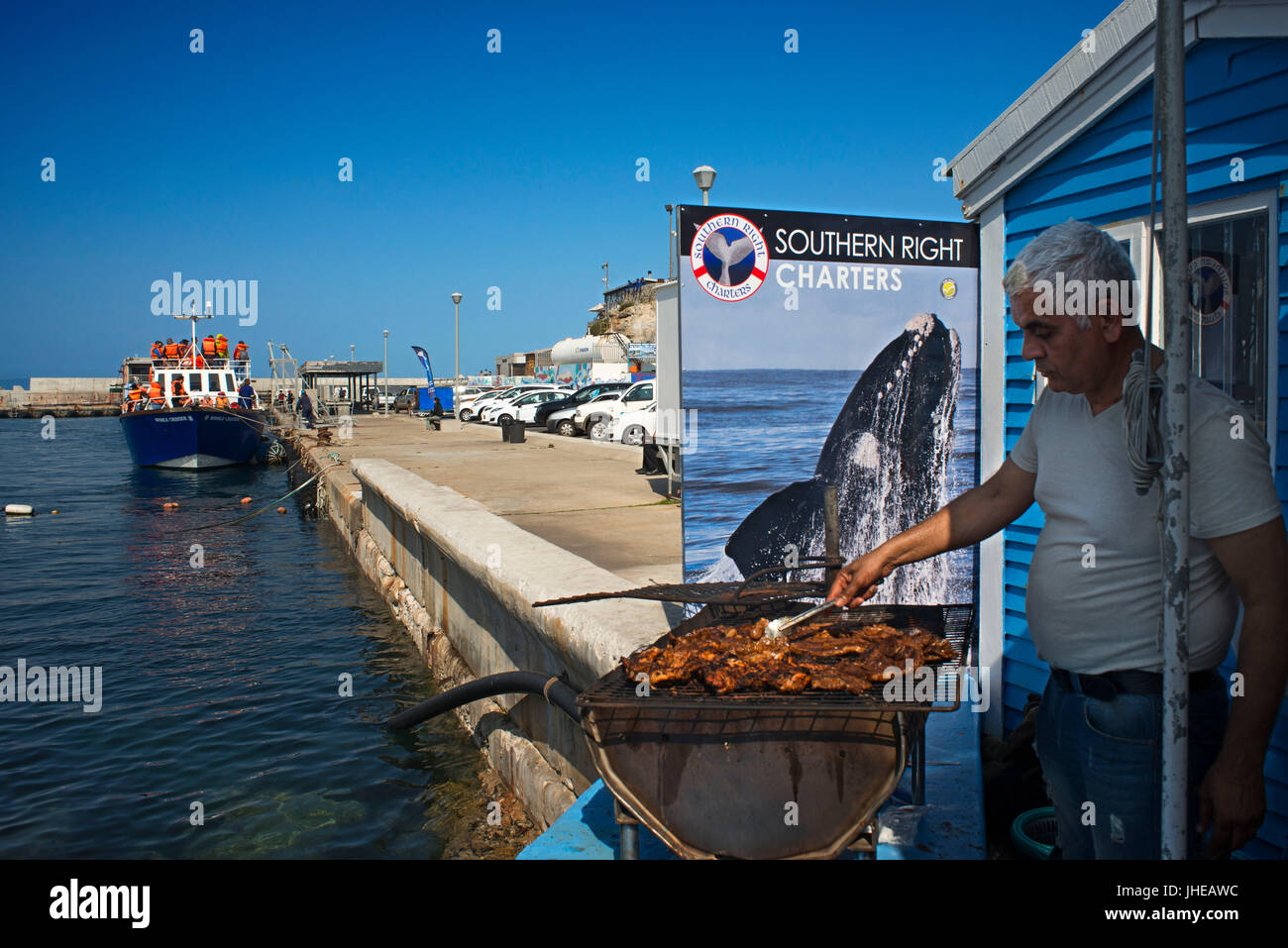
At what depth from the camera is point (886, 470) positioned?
5039 millimetres

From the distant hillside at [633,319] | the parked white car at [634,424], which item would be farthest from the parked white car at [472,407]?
the distant hillside at [633,319]

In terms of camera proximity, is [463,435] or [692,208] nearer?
[692,208]

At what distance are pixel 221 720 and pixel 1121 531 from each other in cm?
798

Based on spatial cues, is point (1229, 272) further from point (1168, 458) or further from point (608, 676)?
point (608, 676)

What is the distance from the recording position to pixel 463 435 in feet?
105

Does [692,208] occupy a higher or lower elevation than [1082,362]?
higher

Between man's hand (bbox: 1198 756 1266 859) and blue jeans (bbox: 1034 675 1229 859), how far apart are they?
0.08 meters

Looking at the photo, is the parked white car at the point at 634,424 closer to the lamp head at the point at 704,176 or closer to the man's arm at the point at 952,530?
the lamp head at the point at 704,176

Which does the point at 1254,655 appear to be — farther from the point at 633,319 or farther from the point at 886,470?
the point at 633,319

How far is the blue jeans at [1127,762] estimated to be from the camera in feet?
7.40

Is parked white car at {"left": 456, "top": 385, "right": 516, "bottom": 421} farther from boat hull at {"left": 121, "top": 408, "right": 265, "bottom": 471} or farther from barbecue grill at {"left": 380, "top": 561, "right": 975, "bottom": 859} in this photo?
barbecue grill at {"left": 380, "top": 561, "right": 975, "bottom": 859}

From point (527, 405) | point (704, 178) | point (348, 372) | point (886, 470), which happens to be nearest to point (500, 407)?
point (527, 405)
